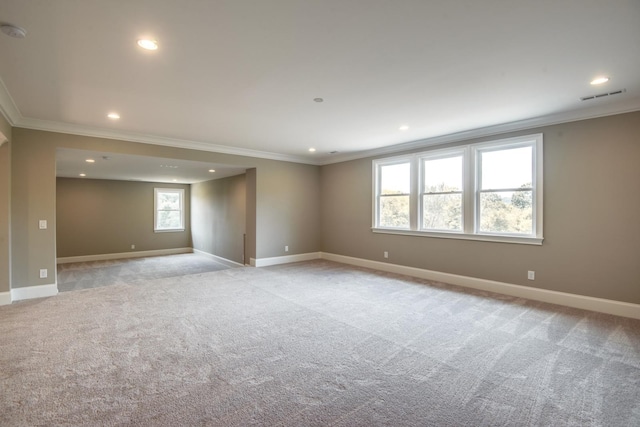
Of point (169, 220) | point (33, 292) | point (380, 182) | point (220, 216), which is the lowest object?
point (33, 292)

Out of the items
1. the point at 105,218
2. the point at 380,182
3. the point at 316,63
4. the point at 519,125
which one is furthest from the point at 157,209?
the point at 519,125

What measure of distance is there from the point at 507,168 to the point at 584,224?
125 cm

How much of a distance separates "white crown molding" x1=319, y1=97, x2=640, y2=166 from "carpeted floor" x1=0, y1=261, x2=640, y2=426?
2516 mm

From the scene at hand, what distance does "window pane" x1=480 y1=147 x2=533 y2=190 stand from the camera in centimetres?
450

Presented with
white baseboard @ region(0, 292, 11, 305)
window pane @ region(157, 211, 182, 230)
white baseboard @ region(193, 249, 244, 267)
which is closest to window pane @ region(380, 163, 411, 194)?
white baseboard @ region(193, 249, 244, 267)

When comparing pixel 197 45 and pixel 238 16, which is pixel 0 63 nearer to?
pixel 197 45

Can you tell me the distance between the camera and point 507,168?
471 cm

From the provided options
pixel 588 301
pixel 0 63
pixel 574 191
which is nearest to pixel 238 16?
pixel 0 63

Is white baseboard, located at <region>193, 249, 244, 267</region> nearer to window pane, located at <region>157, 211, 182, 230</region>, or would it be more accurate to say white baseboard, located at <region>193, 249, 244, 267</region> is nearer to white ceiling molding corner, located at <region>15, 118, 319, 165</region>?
window pane, located at <region>157, 211, 182, 230</region>

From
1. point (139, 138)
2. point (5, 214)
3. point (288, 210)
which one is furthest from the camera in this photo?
point (288, 210)

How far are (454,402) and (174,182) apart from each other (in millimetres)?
9879

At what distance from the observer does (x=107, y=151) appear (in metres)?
4.95

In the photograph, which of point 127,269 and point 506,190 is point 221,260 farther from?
point 506,190

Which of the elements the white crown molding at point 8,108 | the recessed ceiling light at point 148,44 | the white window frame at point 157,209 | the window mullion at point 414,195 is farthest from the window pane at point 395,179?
the white window frame at point 157,209
